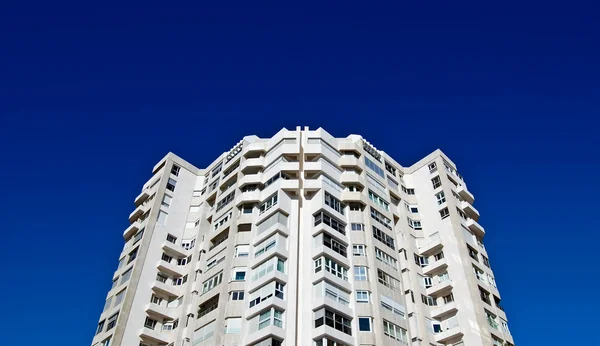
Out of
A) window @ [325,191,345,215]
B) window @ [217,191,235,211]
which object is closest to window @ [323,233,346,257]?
window @ [325,191,345,215]

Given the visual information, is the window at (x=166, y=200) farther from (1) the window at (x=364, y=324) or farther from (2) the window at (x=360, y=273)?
(1) the window at (x=364, y=324)

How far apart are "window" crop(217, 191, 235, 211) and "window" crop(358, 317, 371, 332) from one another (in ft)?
73.7

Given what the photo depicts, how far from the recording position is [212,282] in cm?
5728

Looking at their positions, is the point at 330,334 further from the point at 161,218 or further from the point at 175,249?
the point at 161,218

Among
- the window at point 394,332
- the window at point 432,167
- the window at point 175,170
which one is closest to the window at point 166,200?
the window at point 175,170

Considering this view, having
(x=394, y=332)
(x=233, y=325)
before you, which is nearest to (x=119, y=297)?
(x=233, y=325)

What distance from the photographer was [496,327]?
58.8m

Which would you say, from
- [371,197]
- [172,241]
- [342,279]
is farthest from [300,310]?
[172,241]

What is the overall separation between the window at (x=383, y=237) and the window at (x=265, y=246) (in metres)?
11.7

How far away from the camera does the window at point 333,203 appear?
60.4m

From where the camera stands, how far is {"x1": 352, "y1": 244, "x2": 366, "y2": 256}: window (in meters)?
57.3

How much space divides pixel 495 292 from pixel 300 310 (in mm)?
26173

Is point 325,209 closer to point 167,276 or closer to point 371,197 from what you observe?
point 371,197

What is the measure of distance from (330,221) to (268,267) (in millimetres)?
8985
